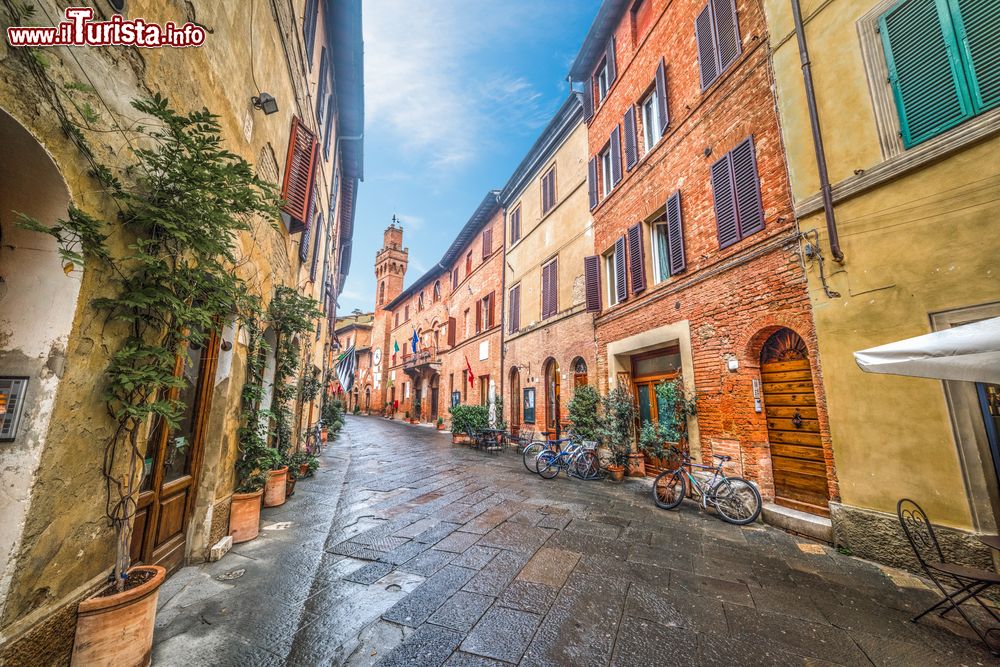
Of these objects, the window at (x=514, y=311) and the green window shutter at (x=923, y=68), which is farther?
the window at (x=514, y=311)

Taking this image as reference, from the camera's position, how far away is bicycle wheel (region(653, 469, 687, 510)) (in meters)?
5.41

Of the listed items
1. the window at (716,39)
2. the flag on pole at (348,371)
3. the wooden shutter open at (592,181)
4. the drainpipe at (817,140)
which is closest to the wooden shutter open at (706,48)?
the window at (716,39)

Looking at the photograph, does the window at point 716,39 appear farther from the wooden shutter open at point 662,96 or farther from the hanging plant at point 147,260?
the hanging plant at point 147,260

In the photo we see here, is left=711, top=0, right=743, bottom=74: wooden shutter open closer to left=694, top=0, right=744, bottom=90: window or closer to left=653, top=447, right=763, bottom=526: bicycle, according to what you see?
left=694, top=0, right=744, bottom=90: window

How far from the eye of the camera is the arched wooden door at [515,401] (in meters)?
12.8

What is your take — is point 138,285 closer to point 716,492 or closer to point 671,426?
point 716,492

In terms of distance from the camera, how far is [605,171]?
9.62 m

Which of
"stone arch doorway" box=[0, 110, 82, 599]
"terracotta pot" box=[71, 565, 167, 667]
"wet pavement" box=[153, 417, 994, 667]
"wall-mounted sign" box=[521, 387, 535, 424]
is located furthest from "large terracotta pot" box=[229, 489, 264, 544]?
"wall-mounted sign" box=[521, 387, 535, 424]

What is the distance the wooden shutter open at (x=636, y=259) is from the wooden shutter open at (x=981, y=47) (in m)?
4.49

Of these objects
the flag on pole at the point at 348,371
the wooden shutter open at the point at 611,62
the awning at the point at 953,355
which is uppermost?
the wooden shutter open at the point at 611,62

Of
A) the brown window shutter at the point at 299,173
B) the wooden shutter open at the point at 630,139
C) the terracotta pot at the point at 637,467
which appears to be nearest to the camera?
the brown window shutter at the point at 299,173

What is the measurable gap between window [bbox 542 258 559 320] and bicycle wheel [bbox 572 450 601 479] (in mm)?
4677

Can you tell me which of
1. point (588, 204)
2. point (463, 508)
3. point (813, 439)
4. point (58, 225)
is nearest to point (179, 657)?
point (58, 225)

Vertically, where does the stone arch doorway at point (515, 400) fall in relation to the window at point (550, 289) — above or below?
below
